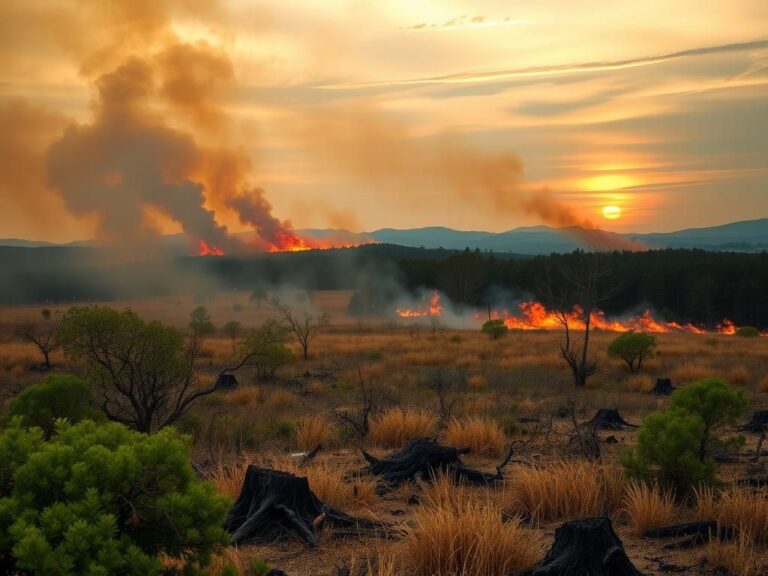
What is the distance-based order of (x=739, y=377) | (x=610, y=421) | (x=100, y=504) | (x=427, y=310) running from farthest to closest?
(x=427, y=310)
(x=739, y=377)
(x=610, y=421)
(x=100, y=504)

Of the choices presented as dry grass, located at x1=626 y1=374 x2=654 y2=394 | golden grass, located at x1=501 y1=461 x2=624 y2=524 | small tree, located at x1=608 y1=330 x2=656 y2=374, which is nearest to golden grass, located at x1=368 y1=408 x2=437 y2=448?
golden grass, located at x1=501 y1=461 x2=624 y2=524

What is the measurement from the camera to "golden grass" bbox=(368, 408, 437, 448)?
37.2 feet

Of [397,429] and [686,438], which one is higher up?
[686,438]

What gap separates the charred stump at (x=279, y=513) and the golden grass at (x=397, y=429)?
4.49m

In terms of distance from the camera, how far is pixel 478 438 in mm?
10508

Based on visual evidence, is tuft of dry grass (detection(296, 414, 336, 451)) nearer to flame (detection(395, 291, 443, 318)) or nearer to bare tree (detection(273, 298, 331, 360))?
bare tree (detection(273, 298, 331, 360))

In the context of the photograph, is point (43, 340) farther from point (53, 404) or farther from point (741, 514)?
point (741, 514)

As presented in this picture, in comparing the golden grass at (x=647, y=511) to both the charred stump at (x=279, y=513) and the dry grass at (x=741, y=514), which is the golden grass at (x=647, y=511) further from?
the charred stump at (x=279, y=513)

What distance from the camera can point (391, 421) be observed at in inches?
454

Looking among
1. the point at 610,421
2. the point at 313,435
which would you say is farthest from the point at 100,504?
the point at 610,421

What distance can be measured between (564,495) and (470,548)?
86.9 inches

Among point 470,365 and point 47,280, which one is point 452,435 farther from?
point 47,280

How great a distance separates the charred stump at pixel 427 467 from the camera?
8250mm

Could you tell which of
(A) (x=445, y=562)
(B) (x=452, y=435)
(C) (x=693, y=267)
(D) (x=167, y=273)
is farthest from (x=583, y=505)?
(D) (x=167, y=273)
